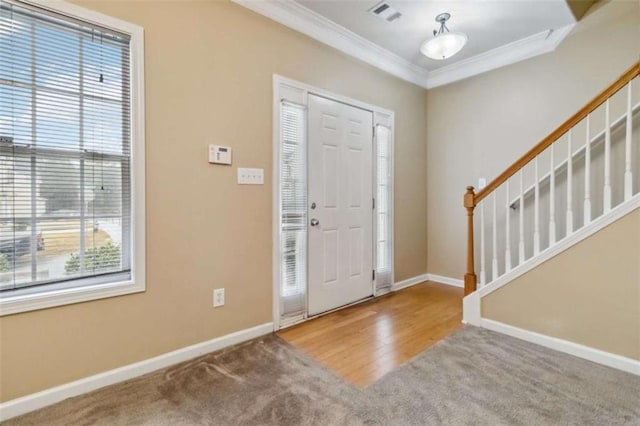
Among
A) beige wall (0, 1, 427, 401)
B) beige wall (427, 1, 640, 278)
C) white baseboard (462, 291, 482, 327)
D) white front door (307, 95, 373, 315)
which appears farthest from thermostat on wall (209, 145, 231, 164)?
beige wall (427, 1, 640, 278)

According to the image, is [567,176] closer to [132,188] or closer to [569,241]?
[569,241]

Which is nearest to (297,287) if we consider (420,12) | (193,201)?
(193,201)

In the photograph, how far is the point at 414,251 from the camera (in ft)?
12.6

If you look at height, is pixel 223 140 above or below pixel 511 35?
below

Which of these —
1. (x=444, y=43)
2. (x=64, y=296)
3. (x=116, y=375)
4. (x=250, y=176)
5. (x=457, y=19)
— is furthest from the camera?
(x=457, y=19)

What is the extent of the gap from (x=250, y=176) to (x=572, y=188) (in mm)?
2886

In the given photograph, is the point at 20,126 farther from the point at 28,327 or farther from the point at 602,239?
the point at 602,239

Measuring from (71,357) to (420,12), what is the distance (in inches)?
136

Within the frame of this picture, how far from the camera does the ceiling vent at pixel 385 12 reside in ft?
8.14

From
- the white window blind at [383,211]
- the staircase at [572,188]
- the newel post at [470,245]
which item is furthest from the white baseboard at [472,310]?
the white window blind at [383,211]

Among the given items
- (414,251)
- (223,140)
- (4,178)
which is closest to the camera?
(4,178)

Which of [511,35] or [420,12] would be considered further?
[511,35]

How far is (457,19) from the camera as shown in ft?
8.77

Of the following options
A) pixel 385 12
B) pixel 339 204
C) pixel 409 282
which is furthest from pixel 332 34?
pixel 409 282
